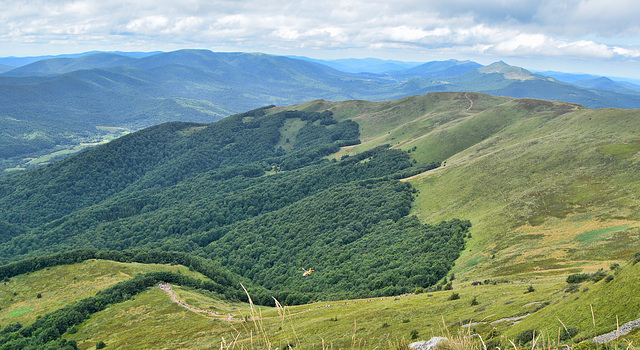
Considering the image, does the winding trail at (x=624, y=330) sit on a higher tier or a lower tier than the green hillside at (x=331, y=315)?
higher

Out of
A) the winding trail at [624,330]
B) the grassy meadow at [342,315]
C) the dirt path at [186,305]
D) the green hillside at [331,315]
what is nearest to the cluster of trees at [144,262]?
the grassy meadow at [342,315]

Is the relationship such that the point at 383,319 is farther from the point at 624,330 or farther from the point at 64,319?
the point at 64,319

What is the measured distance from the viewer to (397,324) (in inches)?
1609

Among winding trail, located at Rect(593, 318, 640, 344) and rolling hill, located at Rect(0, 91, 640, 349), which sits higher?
winding trail, located at Rect(593, 318, 640, 344)

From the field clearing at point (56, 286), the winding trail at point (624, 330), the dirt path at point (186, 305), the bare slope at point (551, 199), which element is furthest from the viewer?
the field clearing at point (56, 286)

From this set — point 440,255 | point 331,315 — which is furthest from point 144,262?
point 440,255

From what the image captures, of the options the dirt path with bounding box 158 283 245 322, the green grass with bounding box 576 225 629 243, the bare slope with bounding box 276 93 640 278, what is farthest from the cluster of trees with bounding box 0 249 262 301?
the green grass with bounding box 576 225 629 243

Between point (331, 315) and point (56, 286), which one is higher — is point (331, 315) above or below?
above

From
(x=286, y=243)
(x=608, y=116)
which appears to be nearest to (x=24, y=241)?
(x=286, y=243)

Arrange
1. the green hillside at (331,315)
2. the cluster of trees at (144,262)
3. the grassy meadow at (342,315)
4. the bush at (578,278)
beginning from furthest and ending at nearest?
the cluster of trees at (144,262)
the bush at (578,278)
the grassy meadow at (342,315)
the green hillside at (331,315)

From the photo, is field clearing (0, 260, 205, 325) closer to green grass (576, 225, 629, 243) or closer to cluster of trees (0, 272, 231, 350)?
cluster of trees (0, 272, 231, 350)

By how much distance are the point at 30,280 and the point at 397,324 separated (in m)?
115

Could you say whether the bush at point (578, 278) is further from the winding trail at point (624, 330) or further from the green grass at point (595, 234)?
the green grass at point (595, 234)

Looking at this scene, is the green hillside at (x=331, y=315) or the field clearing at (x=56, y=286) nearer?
the green hillside at (x=331, y=315)
